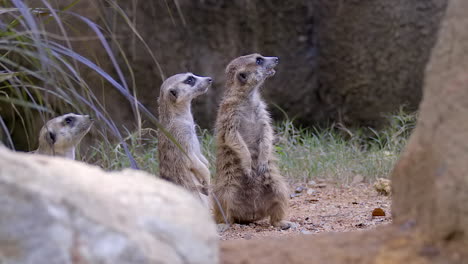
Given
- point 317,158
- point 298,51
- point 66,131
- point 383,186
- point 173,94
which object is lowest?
point 317,158

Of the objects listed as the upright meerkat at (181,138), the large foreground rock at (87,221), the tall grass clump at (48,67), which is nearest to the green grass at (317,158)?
the upright meerkat at (181,138)

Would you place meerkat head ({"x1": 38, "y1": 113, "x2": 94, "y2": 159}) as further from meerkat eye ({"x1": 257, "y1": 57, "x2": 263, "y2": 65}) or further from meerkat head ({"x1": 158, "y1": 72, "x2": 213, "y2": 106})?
meerkat eye ({"x1": 257, "y1": 57, "x2": 263, "y2": 65})

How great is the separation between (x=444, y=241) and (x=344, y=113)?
579 centimetres

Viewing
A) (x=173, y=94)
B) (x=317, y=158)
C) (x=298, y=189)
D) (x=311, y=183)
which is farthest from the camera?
(x=317, y=158)

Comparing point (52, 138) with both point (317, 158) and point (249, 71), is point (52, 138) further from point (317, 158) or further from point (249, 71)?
point (317, 158)

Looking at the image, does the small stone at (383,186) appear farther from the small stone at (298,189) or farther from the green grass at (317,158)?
the small stone at (298,189)

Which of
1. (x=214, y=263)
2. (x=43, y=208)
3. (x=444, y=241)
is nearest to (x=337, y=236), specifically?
(x=444, y=241)

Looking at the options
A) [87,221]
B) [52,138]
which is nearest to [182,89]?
[52,138]

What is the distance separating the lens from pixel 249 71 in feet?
14.9

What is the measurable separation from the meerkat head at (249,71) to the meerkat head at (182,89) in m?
0.23

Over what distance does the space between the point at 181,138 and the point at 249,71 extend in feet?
2.14

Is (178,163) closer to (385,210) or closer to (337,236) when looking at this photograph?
(385,210)

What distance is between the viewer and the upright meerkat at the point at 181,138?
4.40 metres

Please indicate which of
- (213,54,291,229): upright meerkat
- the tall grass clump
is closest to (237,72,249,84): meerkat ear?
(213,54,291,229): upright meerkat
